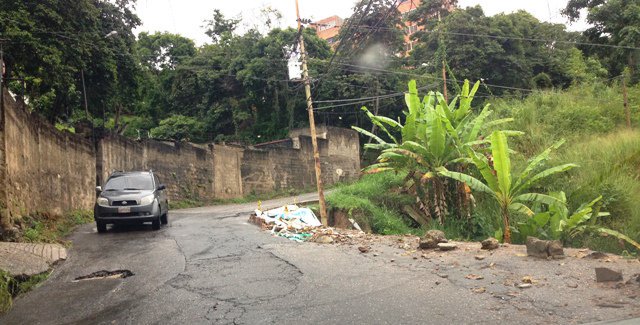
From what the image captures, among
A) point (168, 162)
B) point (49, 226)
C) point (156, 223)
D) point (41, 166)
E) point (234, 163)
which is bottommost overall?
point (156, 223)

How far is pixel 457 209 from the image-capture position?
1395 centimetres

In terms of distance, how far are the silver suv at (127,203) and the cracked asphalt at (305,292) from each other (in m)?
2.69

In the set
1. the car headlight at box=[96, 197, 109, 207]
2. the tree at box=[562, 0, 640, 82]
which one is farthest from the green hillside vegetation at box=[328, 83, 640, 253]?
the car headlight at box=[96, 197, 109, 207]

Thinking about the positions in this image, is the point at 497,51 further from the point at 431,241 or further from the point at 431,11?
the point at 431,241

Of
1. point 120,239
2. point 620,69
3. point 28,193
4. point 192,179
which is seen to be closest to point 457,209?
point 120,239

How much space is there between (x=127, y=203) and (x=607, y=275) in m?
10.2

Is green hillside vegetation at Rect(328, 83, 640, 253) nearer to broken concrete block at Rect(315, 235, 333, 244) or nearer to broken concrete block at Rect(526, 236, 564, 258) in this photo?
broken concrete block at Rect(526, 236, 564, 258)

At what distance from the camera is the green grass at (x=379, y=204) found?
14.6 meters

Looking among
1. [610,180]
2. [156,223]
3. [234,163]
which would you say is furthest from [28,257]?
[234,163]

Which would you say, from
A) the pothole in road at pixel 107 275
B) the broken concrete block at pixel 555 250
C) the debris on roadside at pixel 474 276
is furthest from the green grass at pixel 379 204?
the pothole in road at pixel 107 275

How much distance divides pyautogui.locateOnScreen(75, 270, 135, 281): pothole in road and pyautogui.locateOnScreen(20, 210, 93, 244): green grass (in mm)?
3263

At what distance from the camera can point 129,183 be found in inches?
499

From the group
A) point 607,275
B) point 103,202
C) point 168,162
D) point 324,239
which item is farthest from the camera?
point 168,162

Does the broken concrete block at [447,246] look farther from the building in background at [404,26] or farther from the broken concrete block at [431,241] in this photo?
the building in background at [404,26]
